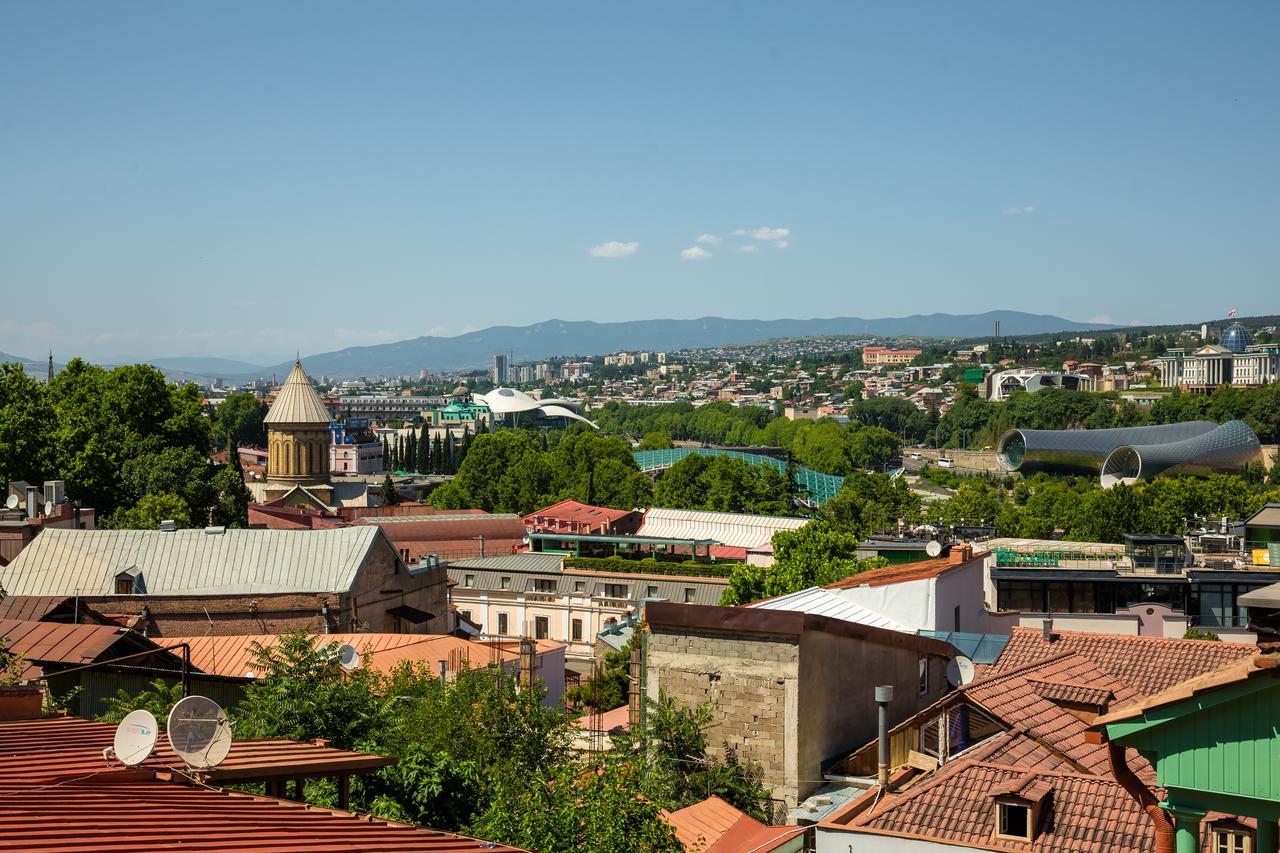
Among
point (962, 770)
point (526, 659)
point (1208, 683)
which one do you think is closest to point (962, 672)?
point (962, 770)

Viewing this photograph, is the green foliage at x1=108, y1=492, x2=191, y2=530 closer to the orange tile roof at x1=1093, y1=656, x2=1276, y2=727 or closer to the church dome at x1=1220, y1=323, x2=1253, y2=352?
the orange tile roof at x1=1093, y1=656, x2=1276, y2=727

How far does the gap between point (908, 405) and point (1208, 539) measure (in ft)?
446

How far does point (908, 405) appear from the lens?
577ft

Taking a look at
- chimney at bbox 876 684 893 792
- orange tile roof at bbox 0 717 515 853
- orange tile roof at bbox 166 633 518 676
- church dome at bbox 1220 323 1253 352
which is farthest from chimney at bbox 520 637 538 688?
church dome at bbox 1220 323 1253 352

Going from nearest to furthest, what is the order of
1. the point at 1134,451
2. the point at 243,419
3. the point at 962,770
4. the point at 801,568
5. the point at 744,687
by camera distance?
the point at 962,770 < the point at 744,687 < the point at 801,568 < the point at 1134,451 < the point at 243,419

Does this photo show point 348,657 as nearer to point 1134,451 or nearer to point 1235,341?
point 1134,451

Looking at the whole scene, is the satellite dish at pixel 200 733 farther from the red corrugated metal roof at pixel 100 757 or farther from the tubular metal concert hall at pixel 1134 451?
the tubular metal concert hall at pixel 1134 451

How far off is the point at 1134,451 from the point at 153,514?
74.9 meters

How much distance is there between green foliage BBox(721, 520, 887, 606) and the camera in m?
31.6

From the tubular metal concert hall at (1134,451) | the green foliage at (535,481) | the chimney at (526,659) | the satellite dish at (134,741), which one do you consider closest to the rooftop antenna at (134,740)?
the satellite dish at (134,741)

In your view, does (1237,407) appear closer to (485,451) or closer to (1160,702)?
(485,451)

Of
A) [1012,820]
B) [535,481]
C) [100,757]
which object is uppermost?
[100,757]

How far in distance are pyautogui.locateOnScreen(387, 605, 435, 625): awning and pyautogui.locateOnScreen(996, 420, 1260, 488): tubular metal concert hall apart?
76.4m

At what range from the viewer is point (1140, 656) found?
47.4 feet
